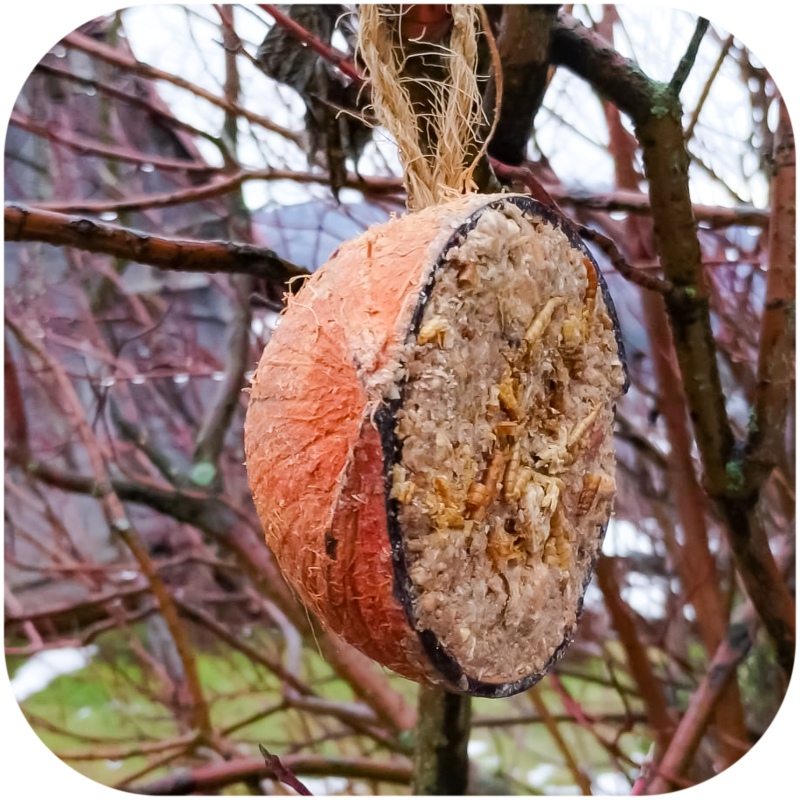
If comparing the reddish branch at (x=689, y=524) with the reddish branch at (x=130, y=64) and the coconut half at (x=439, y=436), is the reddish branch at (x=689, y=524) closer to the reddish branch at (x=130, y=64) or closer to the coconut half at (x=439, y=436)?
the coconut half at (x=439, y=436)

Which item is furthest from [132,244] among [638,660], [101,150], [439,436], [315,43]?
[638,660]

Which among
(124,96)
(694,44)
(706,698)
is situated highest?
(694,44)

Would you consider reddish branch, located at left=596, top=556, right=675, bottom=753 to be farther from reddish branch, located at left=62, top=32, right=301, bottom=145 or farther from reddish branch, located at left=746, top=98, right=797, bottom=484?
reddish branch, located at left=62, top=32, right=301, bottom=145

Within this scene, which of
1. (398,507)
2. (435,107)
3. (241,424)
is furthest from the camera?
(241,424)

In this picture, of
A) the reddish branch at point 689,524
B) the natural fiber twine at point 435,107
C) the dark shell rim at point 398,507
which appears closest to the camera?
the dark shell rim at point 398,507

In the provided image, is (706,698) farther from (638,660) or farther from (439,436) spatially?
(439,436)

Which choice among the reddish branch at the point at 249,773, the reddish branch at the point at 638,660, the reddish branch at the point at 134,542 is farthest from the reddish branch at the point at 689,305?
the reddish branch at the point at 134,542

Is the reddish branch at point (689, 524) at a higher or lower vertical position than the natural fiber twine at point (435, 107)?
lower
